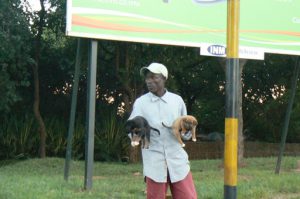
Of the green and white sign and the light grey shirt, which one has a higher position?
the green and white sign

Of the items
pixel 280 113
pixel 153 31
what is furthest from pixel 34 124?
pixel 280 113

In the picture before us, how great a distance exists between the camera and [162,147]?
4648mm

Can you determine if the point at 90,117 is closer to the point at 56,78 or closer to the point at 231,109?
the point at 231,109

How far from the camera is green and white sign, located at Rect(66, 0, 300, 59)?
8320mm

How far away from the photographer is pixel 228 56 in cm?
393

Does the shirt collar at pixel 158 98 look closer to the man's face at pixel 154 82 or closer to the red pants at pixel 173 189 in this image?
the man's face at pixel 154 82

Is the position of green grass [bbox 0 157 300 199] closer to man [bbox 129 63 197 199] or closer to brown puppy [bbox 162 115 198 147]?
man [bbox 129 63 197 199]

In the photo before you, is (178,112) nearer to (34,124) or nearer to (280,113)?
(34,124)

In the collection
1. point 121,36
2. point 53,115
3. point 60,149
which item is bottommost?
point 60,149

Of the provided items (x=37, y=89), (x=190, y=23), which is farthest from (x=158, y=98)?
(x=37, y=89)

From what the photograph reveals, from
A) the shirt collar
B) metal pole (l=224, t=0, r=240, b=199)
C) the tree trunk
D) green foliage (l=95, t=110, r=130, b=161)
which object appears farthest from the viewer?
green foliage (l=95, t=110, r=130, b=161)

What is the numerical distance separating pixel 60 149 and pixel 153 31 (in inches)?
307

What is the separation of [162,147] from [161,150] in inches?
1.1

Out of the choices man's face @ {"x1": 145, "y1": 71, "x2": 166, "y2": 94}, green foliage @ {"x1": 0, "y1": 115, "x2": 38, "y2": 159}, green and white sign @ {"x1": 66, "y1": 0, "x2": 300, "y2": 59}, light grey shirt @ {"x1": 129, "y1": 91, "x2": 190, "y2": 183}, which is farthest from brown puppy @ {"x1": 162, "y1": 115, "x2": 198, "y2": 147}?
green foliage @ {"x1": 0, "y1": 115, "x2": 38, "y2": 159}
